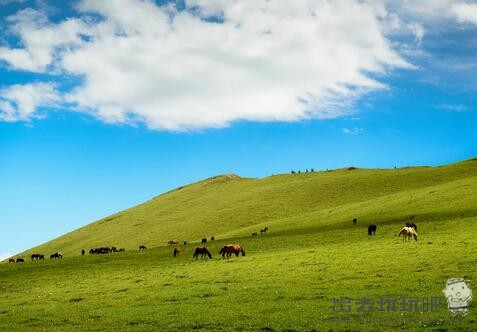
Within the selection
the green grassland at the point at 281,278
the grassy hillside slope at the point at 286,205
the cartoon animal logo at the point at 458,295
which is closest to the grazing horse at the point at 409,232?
the green grassland at the point at 281,278

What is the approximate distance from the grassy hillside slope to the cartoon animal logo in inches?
1436

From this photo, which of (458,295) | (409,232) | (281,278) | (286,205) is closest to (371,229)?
(409,232)

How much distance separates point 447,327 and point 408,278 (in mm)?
9200

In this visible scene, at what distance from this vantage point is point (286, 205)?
99562 mm

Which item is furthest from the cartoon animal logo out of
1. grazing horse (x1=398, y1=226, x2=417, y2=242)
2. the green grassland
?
grazing horse (x1=398, y1=226, x2=417, y2=242)

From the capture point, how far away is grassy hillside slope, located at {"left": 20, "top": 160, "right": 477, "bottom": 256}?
226 ft

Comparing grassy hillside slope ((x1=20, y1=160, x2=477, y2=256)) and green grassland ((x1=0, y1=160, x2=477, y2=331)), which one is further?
grassy hillside slope ((x1=20, y1=160, x2=477, y2=256))

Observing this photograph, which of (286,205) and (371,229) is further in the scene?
(286,205)

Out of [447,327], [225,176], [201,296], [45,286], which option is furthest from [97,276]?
[225,176]

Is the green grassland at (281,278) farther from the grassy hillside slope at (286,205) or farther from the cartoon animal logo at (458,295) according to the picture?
→ the grassy hillside slope at (286,205)

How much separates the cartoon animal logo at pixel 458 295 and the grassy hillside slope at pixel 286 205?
36.5 meters

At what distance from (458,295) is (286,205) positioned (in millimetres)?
79140

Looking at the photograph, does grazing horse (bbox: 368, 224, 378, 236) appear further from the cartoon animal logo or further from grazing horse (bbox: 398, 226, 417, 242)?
the cartoon animal logo

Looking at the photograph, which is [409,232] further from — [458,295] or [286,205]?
[286,205]
